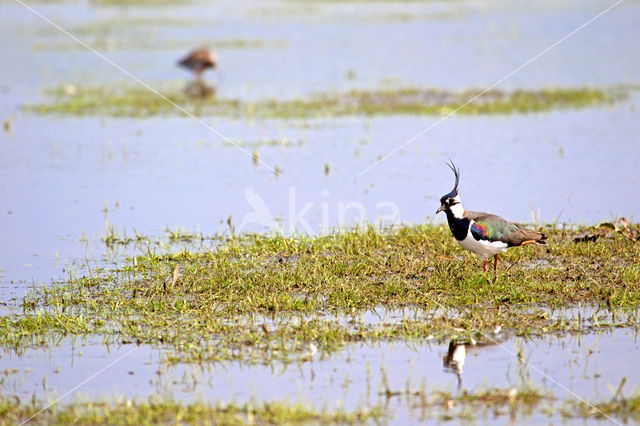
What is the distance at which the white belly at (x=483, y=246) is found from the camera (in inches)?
365

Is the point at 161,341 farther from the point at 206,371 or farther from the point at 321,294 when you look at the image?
the point at 321,294

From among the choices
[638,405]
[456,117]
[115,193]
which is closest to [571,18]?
[456,117]

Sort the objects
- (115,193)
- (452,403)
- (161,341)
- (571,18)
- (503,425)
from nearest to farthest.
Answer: (503,425), (452,403), (161,341), (115,193), (571,18)

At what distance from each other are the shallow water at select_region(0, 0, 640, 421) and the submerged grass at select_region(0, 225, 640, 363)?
31 cm

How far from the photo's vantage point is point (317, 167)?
15.4m

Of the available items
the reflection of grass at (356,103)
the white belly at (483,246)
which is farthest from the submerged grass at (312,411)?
the reflection of grass at (356,103)

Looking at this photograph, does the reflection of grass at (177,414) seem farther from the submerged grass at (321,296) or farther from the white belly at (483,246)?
the white belly at (483,246)

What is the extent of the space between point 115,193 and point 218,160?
253cm

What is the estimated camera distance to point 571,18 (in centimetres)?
3669

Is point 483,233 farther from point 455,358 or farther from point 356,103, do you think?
point 356,103

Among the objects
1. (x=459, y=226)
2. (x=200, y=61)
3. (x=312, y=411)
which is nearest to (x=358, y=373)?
(x=312, y=411)

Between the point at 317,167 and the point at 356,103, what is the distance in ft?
19.8

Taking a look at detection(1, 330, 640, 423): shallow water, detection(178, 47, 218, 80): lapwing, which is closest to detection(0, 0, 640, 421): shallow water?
detection(1, 330, 640, 423): shallow water

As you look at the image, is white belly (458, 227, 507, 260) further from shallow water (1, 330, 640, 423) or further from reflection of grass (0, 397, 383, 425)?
reflection of grass (0, 397, 383, 425)
